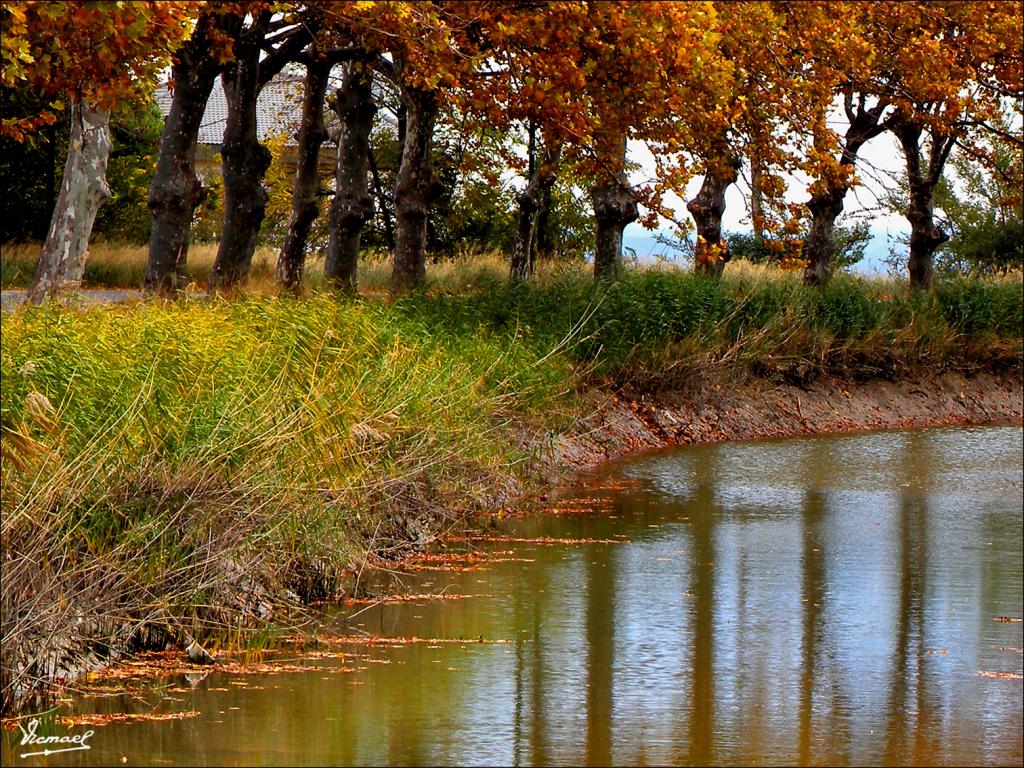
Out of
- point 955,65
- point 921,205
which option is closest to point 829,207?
point 921,205

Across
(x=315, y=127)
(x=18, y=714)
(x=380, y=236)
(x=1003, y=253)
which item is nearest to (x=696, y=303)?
(x=315, y=127)

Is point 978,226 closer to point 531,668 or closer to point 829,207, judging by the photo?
point 829,207

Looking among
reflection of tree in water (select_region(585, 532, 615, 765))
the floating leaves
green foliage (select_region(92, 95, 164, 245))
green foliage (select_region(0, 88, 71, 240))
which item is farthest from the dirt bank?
green foliage (select_region(92, 95, 164, 245))

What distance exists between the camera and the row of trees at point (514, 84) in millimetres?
15289

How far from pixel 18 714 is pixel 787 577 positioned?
5790 mm

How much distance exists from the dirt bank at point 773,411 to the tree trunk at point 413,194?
3.81m

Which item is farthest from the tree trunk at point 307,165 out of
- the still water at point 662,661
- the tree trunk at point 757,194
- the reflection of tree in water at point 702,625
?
the still water at point 662,661

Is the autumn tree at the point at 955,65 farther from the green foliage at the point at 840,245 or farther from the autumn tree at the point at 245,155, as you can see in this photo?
the green foliage at the point at 840,245

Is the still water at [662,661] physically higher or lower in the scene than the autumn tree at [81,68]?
lower

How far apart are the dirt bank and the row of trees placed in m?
2.17

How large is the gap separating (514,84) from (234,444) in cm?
1002

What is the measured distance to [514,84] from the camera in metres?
18.2

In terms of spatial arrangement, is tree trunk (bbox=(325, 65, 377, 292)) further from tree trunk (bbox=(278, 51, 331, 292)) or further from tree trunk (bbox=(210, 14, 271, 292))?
tree trunk (bbox=(210, 14, 271, 292))

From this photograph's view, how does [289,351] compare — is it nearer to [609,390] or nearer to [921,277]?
[609,390]
